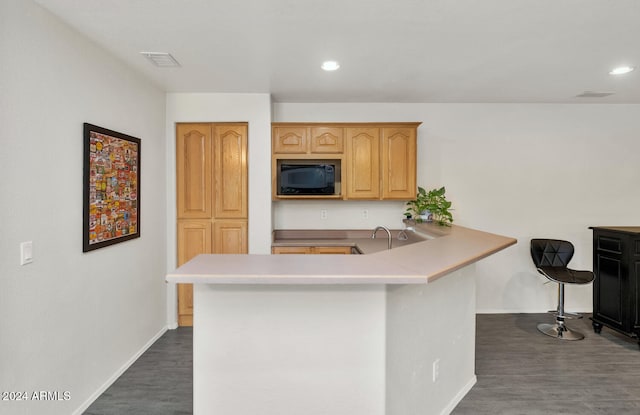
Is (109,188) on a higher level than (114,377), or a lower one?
higher

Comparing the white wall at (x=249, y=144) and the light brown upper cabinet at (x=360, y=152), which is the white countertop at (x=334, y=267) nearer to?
the light brown upper cabinet at (x=360, y=152)

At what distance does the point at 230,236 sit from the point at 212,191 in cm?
52

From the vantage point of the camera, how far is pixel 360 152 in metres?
3.96

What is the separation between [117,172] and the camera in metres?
2.79

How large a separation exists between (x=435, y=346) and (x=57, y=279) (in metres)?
2.30

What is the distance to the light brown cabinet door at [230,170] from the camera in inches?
150

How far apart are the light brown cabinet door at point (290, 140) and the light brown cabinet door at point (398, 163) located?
2.92 feet

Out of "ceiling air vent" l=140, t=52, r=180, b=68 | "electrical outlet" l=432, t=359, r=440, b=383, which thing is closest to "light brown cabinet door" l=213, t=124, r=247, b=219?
"ceiling air vent" l=140, t=52, r=180, b=68

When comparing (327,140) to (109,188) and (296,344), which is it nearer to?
(109,188)

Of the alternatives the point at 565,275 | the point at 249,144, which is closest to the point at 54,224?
the point at 249,144

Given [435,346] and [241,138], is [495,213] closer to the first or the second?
[435,346]

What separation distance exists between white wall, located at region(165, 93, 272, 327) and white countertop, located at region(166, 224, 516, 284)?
1955mm

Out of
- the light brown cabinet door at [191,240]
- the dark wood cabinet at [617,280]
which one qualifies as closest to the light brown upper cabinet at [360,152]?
the light brown cabinet door at [191,240]

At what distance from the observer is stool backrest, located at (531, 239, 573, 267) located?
385 cm
